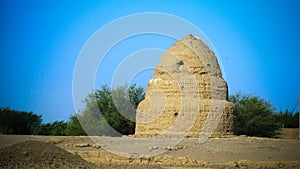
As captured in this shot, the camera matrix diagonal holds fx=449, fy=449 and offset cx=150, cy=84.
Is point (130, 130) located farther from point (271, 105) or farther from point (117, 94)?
point (271, 105)

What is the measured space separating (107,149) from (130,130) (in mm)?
13049

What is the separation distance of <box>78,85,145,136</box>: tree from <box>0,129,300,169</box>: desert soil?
380 inches

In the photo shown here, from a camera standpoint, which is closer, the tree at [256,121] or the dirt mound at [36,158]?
the dirt mound at [36,158]

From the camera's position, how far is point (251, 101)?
33.2 m

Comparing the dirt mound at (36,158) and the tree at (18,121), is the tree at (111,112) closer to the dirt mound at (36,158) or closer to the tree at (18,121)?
the tree at (18,121)

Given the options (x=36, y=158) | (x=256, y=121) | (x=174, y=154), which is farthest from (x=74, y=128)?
(x=36, y=158)

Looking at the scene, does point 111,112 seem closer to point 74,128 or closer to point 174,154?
point 74,128

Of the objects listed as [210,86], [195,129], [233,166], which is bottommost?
[233,166]

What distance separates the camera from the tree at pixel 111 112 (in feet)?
98.1

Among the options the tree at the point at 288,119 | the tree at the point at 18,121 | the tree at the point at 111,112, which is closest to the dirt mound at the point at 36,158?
the tree at the point at 111,112

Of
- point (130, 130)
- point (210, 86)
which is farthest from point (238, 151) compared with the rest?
point (130, 130)

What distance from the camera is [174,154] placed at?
16578 mm

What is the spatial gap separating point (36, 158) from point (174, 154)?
648cm

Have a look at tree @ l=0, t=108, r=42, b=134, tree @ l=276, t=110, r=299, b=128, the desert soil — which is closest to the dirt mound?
the desert soil
